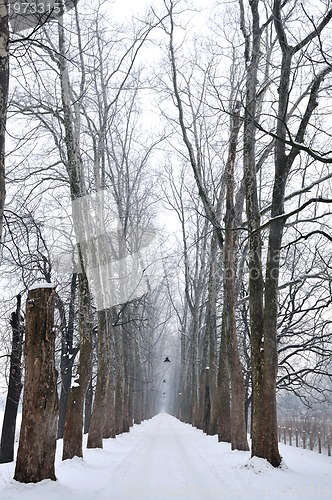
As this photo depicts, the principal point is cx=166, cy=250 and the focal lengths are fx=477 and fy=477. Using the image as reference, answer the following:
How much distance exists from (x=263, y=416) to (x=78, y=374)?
4.32 m

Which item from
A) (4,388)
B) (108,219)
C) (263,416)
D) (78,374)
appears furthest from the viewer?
(4,388)

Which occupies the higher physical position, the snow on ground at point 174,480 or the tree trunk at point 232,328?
the tree trunk at point 232,328

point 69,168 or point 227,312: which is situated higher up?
point 69,168

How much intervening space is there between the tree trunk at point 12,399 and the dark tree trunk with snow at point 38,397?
7546mm

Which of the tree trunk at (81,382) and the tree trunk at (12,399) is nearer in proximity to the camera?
the tree trunk at (81,382)

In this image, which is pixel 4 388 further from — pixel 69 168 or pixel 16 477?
pixel 16 477

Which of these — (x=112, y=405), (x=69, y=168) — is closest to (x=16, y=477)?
(x=69, y=168)

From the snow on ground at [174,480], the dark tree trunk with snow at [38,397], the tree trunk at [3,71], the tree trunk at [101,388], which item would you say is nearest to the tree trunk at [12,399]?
the tree trunk at [101,388]

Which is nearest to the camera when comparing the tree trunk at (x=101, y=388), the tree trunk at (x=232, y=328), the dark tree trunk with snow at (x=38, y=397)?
the dark tree trunk with snow at (x=38, y=397)

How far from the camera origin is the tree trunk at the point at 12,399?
46.3 ft

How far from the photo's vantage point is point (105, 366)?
14.2 meters

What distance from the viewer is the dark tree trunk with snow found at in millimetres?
6471

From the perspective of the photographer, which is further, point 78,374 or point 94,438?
point 94,438

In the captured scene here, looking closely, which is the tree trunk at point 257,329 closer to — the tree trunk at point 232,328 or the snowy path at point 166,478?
the snowy path at point 166,478
